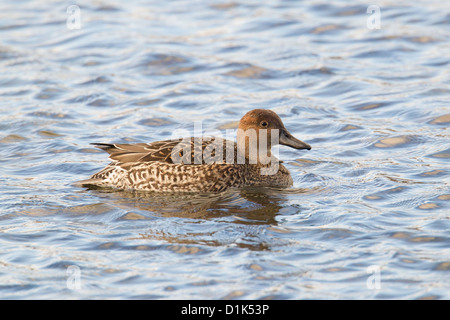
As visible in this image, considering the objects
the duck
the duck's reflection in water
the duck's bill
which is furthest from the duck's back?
the duck's bill

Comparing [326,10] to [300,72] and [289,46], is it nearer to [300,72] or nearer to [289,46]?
[289,46]

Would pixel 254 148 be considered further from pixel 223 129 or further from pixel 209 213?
pixel 223 129

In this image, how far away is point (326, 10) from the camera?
60.1 ft

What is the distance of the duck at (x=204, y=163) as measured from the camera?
9656 millimetres

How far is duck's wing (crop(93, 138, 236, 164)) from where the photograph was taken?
9.66m

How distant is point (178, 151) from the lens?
9664 mm

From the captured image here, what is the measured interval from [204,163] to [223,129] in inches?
107

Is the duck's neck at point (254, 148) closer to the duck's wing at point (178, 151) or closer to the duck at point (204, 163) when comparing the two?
the duck at point (204, 163)

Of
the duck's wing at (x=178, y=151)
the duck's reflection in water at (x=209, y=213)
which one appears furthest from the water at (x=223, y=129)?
the duck's wing at (x=178, y=151)

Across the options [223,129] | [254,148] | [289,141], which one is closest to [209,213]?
[254,148]

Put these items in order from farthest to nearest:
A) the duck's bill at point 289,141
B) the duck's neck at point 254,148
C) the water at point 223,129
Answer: the duck's neck at point 254,148
the duck's bill at point 289,141
the water at point 223,129

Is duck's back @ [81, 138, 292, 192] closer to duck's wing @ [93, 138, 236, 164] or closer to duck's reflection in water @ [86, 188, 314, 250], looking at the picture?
duck's wing @ [93, 138, 236, 164]

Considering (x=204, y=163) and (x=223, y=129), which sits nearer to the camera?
(x=204, y=163)

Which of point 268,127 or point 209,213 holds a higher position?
point 268,127
